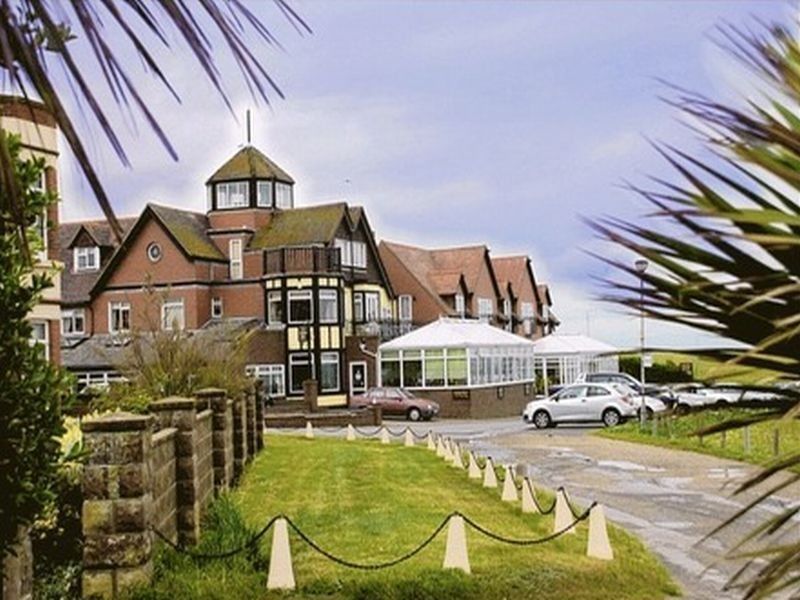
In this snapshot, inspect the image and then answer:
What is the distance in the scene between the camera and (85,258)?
54.3 m

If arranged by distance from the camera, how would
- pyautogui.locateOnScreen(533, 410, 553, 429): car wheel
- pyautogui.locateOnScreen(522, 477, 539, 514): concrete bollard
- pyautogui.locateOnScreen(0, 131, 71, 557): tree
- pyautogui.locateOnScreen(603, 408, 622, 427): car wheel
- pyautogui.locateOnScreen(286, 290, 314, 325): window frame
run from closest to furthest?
pyautogui.locateOnScreen(0, 131, 71, 557): tree < pyautogui.locateOnScreen(522, 477, 539, 514): concrete bollard < pyautogui.locateOnScreen(603, 408, 622, 427): car wheel < pyautogui.locateOnScreen(533, 410, 553, 429): car wheel < pyautogui.locateOnScreen(286, 290, 314, 325): window frame

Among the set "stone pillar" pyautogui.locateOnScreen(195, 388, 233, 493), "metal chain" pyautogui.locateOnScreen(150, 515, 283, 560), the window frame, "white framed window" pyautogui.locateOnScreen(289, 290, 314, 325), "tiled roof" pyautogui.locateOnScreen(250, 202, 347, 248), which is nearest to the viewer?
"metal chain" pyautogui.locateOnScreen(150, 515, 283, 560)

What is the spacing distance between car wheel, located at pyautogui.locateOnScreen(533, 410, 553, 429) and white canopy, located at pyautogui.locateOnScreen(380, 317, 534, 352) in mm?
10521

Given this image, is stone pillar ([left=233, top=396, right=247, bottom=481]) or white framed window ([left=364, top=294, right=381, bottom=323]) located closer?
stone pillar ([left=233, top=396, right=247, bottom=481])

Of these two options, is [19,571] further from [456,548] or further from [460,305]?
[460,305]

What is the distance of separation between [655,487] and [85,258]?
1553 inches

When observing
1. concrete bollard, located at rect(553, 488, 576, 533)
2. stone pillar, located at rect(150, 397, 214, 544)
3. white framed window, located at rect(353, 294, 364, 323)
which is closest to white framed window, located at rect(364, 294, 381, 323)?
white framed window, located at rect(353, 294, 364, 323)

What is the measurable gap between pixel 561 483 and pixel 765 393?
59.5ft

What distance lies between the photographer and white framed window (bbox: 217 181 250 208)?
52.1 m

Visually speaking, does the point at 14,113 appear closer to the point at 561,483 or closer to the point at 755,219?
the point at 755,219

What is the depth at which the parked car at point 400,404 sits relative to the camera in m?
44.6

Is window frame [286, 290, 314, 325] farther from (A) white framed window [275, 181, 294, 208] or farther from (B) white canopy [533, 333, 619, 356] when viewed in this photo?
(B) white canopy [533, 333, 619, 356]

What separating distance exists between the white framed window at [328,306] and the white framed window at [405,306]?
9506 millimetres

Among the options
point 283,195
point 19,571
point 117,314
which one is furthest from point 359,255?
point 19,571
